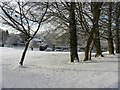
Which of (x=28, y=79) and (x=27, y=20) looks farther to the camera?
(x=27, y=20)

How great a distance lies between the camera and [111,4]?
62.5 feet

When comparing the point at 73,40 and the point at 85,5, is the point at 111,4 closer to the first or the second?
the point at 85,5

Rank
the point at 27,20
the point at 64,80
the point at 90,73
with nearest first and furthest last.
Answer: the point at 64,80 → the point at 90,73 → the point at 27,20

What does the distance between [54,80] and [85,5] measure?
11282 millimetres

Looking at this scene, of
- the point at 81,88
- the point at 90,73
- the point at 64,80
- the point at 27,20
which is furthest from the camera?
the point at 27,20

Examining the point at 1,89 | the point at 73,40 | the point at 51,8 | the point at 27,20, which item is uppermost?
the point at 51,8

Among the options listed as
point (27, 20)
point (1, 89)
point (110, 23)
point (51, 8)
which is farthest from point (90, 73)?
point (110, 23)

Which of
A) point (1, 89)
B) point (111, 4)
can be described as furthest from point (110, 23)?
point (1, 89)

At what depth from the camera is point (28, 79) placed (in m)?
9.40

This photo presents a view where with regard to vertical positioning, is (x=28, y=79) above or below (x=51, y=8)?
below

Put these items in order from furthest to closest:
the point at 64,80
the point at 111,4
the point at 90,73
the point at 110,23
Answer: the point at 110,23
the point at 111,4
the point at 90,73
the point at 64,80

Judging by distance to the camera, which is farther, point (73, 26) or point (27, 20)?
point (73, 26)

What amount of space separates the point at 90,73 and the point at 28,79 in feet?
8.54

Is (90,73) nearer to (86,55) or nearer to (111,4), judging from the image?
(86,55)
